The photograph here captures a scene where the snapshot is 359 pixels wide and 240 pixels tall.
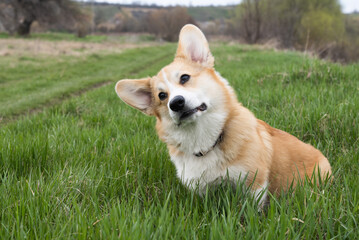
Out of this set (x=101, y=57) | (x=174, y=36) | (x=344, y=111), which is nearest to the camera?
(x=344, y=111)

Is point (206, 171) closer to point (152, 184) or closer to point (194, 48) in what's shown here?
point (152, 184)

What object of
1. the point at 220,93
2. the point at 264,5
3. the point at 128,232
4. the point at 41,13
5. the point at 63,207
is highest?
the point at 264,5

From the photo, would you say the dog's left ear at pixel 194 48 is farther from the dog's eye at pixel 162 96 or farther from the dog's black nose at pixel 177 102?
the dog's black nose at pixel 177 102

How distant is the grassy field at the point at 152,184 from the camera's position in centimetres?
149

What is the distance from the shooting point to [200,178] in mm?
2098

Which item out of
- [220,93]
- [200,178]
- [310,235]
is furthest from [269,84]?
[310,235]

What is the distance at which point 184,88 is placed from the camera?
7.80 ft

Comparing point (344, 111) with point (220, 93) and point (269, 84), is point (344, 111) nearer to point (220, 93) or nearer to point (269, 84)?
point (220, 93)

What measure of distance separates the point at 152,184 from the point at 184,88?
2.64ft

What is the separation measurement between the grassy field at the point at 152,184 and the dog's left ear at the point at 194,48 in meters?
0.96

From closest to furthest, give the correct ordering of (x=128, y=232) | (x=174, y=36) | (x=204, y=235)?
(x=128, y=232), (x=204, y=235), (x=174, y=36)

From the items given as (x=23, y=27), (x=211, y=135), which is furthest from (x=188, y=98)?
(x=23, y=27)

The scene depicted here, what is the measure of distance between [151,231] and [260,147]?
1079 millimetres

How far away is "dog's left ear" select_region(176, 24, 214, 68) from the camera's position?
Result: 259cm
